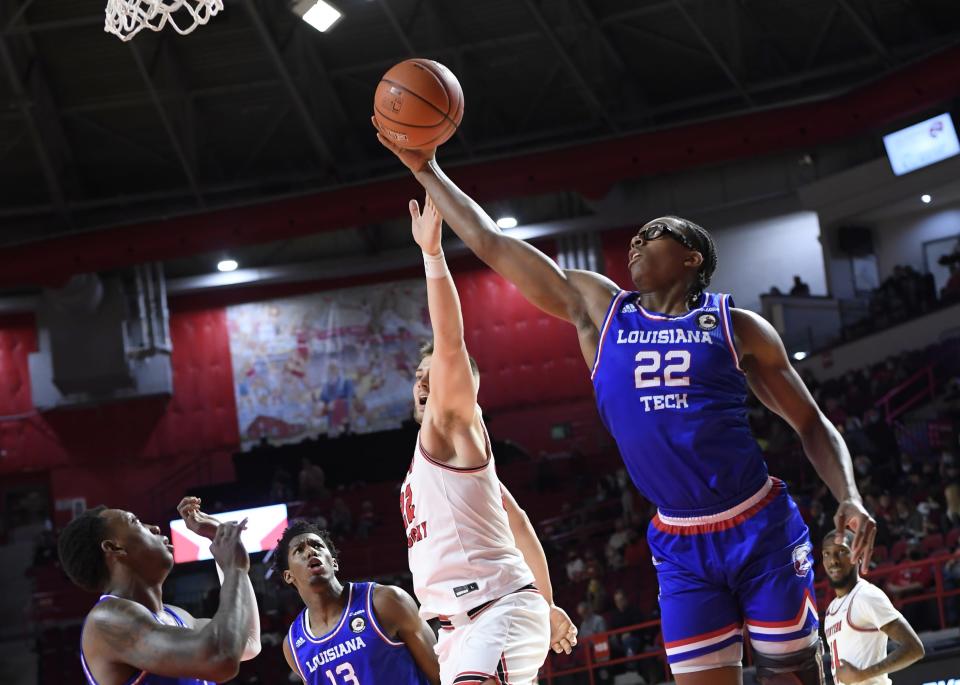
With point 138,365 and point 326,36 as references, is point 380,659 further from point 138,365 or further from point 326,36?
point 138,365

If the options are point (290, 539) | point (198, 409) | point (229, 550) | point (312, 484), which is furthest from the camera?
point (198, 409)

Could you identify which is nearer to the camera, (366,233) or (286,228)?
(286,228)

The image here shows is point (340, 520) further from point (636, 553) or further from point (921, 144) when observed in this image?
point (921, 144)

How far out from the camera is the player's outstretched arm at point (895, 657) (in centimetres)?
690

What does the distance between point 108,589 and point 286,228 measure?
1709 cm

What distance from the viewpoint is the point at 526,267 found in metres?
4.57

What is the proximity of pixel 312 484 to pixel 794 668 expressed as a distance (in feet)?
55.2

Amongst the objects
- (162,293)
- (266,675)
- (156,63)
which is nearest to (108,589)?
(266,675)

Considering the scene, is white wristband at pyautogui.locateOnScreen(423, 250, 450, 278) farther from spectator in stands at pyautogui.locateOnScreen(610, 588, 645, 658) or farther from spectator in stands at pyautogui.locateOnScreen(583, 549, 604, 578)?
spectator in stands at pyautogui.locateOnScreen(583, 549, 604, 578)

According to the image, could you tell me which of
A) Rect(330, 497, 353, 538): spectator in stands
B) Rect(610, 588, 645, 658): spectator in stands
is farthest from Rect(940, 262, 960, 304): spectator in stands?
Rect(330, 497, 353, 538): spectator in stands

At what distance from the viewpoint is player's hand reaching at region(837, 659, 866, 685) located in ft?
23.2

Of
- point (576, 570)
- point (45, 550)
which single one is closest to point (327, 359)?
point (45, 550)

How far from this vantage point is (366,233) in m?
24.2

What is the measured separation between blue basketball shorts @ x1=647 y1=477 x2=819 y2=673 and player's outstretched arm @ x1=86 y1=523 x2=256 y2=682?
1.45 meters
